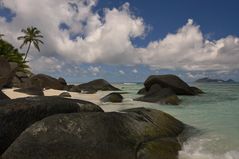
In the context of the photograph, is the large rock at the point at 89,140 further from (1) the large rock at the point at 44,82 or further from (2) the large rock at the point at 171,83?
(1) the large rock at the point at 44,82

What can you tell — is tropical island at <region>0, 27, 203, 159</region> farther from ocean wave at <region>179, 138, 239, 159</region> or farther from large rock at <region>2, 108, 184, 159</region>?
ocean wave at <region>179, 138, 239, 159</region>

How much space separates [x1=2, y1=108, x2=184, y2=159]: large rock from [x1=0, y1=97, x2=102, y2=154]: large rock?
81 centimetres

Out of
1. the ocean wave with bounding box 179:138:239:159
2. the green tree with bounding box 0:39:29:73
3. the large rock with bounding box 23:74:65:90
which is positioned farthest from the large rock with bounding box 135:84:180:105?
the green tree with bounding box 0:39:29:73

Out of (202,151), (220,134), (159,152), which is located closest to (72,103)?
(159,152)

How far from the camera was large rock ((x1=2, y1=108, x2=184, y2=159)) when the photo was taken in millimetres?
6410

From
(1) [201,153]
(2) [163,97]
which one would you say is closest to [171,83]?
(2) [163,97]

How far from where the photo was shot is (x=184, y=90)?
106 feet

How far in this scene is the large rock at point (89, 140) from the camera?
21.0 ft

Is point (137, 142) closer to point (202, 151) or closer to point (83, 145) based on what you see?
point (83, 145)

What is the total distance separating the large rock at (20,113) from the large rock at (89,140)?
81 cm

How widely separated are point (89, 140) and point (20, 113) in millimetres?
2008

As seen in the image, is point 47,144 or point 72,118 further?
point 72,118

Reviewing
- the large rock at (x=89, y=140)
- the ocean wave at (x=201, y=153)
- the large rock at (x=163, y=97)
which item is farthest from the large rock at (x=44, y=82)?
the large rock at (x=89, y=140)

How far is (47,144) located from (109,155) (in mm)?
1383
